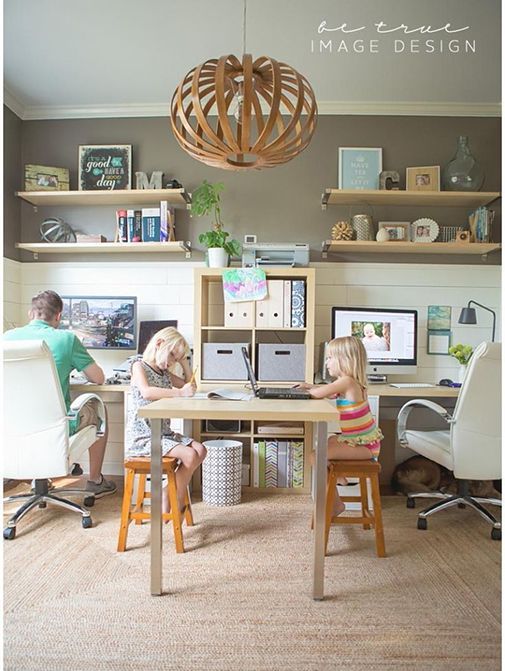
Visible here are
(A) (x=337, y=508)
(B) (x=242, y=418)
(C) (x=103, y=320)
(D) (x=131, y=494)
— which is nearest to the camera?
(B) (x=242, y=418)

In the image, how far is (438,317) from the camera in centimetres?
391

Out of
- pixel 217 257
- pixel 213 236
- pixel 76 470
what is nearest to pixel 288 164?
pixel 213 236

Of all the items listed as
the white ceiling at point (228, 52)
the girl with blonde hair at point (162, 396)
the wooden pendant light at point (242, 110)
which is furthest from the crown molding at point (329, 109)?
the girl with blonde hair at point (162, 396)

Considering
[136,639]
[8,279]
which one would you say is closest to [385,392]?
[136,639]

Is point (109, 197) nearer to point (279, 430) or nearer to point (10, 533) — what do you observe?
point (279, 430)

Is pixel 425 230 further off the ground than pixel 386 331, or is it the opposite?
pixel 425 230

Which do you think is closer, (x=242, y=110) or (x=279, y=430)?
(x=242, y=110)

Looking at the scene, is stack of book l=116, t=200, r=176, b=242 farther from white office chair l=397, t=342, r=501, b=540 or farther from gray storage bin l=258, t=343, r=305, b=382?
white office chair l=397, t=342, r=501, b=540

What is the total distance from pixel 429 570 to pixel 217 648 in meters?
1.09

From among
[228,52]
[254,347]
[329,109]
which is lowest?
[254,347]

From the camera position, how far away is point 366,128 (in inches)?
155

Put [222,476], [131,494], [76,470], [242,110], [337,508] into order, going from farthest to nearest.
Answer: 1. [76,470]
2. [222,476]
3. [337,508]
4. [131,494]
5. [242,110]

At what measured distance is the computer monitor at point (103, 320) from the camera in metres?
3.91

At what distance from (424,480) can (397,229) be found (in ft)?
5.63
